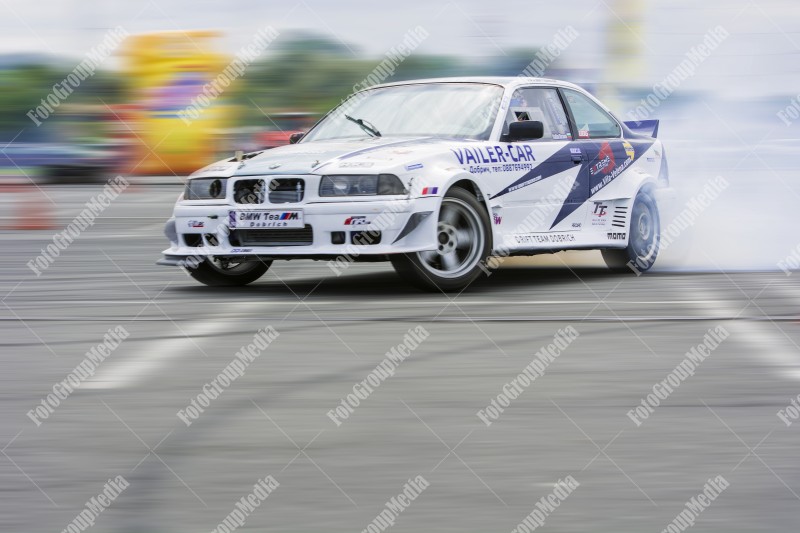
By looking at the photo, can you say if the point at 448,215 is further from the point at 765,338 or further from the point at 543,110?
the point at 765,338

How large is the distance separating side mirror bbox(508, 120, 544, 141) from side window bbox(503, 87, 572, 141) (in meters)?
0.47

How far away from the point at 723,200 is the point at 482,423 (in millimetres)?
9263

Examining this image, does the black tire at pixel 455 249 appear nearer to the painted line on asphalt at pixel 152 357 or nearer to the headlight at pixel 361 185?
the headlight at pixel 361 185

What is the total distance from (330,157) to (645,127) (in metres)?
3.93

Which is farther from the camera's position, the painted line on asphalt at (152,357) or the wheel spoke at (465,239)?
the wheel spoke at (465,239)

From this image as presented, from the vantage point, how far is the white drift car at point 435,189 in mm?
9211

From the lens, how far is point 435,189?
9273 millimetres

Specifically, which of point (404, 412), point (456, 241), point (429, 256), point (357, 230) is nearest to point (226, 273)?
point (357, 230)

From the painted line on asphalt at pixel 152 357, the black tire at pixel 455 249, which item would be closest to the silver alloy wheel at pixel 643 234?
the black tire at pixel 455 249

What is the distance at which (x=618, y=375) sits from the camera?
6.30 metres

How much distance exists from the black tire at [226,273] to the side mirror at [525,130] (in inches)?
88.3

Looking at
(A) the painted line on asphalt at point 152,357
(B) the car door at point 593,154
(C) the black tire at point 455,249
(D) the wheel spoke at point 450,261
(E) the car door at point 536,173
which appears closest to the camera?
(A) the painted line on asphalt at point 152,357

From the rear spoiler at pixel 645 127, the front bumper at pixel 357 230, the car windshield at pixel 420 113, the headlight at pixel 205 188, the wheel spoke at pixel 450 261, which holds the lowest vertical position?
the headlight at pixel 205 188

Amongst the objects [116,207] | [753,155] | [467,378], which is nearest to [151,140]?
[116,207]
